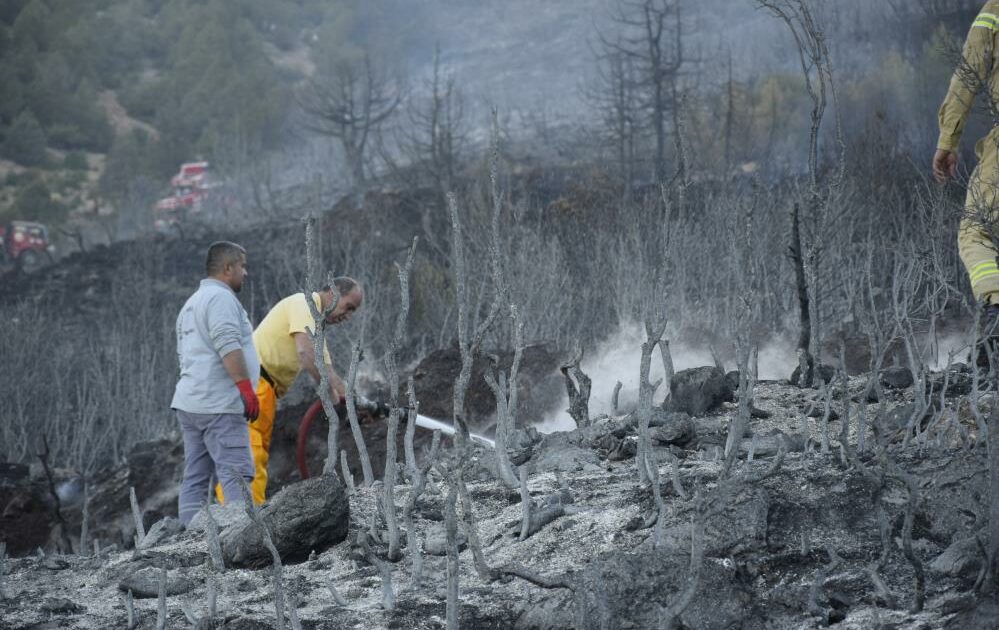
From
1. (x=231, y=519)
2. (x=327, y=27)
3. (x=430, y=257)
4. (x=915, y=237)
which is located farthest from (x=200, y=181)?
(x=231, y=519)

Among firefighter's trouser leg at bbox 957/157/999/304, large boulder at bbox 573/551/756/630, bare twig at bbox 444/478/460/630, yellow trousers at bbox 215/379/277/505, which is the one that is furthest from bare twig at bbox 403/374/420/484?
firefighter's trouser leg at bbox 957/157/999/304

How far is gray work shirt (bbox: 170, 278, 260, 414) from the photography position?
6398 mm

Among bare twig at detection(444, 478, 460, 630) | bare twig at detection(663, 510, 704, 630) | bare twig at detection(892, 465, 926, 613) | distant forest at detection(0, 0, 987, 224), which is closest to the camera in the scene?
bare twig at detection(663, 510, 704, 630)

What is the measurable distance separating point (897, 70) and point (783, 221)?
18.4 meters

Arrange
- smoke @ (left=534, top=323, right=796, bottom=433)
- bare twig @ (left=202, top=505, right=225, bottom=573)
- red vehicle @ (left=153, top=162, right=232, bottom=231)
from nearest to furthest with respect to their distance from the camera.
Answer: bare twig @ (left=202, top=505, right=225, bottom=573) < smoke @ (left=534, top=323, right=796, bottom=433) < red vehicle @ (left=153, top=162, right=232, bottom=231)

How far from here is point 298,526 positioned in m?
4.88

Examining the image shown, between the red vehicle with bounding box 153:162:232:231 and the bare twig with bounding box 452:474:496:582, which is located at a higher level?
the red vehicle with bounding box 153:162:232:231

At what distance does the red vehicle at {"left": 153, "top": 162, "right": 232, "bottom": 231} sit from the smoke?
28.7 m

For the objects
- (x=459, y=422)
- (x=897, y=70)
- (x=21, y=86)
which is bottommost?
(x=459, y=422)

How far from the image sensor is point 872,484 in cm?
437

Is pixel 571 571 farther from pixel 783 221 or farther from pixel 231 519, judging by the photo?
pixel 783 221

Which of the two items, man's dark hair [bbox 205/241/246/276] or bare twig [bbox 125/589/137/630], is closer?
bare twig [bbox 125/589/137/630]

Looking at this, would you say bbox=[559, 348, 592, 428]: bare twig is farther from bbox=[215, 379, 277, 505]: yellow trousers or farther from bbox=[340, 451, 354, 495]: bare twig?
bbox=[215, 379, 277, 505]: yellow trousers

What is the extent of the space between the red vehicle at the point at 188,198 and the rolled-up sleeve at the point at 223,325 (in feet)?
112
